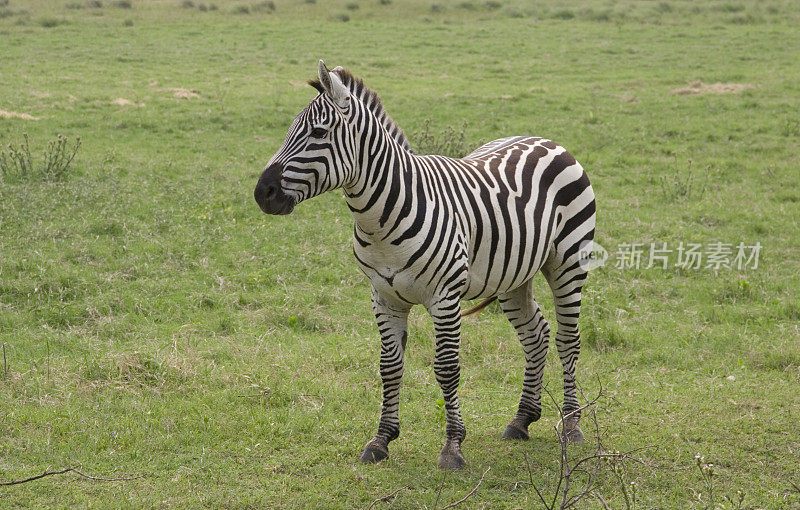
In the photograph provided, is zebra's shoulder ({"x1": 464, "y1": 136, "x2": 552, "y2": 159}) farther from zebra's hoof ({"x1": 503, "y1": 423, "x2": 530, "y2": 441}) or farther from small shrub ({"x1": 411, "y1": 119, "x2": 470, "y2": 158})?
small shrub ({"x1": 411, "y1": 119, "x2": 470, "y2": 158})

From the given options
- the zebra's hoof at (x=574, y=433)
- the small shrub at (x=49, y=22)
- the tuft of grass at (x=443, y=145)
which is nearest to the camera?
the zebra's hoof at (x=574, y=433)

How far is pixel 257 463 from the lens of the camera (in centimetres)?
574

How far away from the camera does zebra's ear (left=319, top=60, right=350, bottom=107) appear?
506 centimetres

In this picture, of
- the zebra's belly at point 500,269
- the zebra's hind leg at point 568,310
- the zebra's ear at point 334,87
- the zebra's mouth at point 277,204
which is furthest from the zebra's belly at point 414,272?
the zebra's hind leg at point 568,310

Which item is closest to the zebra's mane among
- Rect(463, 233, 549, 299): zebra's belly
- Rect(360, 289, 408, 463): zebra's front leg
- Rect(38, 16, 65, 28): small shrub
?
Rect(463, 233, 549, 299): zebra's belly

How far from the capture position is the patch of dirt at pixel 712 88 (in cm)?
1777

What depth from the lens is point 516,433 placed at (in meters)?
6.23

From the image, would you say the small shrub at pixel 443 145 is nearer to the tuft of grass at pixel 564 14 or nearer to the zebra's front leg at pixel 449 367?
the zebra's front leg at pixel 449 367

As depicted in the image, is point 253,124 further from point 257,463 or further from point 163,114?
point 257,463

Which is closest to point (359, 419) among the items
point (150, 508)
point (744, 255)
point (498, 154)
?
point (150, 508)

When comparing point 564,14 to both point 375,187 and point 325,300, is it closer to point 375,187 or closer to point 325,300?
point 325,300

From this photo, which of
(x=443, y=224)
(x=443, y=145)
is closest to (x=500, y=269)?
(x=443, y=224)

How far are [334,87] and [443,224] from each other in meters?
1.11

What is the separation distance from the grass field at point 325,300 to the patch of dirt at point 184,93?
95 mm
